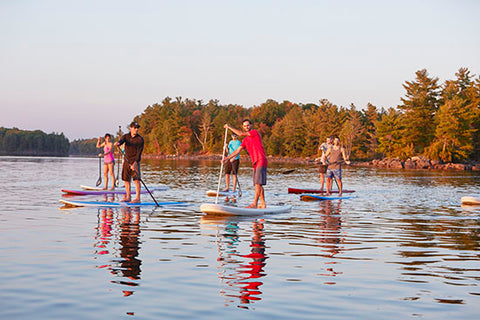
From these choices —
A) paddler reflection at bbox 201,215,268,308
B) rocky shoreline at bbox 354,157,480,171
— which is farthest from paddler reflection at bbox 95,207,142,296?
rocky shoreline at bbox 354,157,480,171

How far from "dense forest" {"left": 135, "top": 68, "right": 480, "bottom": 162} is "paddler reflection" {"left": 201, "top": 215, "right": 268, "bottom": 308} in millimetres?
76339

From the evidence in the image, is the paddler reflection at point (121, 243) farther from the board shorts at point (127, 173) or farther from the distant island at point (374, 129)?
the distant island at point (374, 129)

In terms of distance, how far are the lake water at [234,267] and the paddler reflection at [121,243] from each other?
0.02 m

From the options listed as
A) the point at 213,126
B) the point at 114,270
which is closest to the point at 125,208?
the point at 114,270

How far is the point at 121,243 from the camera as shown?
9.56m

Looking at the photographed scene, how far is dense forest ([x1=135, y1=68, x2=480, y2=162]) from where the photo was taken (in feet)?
270

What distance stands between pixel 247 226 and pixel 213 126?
453ft

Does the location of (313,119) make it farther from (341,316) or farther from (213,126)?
(341,316)

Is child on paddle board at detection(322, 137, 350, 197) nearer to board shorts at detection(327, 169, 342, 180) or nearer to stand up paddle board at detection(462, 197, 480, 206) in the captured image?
board shorts at detection(327, 169, 342, 180)

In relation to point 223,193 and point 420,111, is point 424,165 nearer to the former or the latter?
point 420,111

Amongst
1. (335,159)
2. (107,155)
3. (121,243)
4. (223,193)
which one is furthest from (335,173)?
(121,243)

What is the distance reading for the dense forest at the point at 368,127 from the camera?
8244cm

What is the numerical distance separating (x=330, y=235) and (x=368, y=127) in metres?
100

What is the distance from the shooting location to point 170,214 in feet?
47.3
